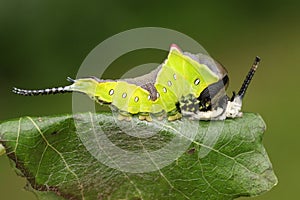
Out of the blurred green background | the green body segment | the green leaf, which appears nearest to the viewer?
the green leaf

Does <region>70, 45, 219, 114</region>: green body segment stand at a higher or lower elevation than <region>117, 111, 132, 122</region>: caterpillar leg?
higher

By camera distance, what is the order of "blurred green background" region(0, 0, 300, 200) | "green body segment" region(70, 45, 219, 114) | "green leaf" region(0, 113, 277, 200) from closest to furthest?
"green leaf" region(0, 113, 277, 200), "green body segment" region(70, 45, 219, 114), "blurred green background" region(0, 0, 300, 200)

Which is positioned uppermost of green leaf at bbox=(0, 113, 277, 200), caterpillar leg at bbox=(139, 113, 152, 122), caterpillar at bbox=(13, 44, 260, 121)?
caterpillar at bbox=(13, 44, 260, 121)

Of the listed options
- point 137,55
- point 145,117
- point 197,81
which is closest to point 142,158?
point 145,117

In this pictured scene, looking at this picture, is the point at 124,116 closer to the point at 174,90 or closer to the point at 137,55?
the point at 174,90

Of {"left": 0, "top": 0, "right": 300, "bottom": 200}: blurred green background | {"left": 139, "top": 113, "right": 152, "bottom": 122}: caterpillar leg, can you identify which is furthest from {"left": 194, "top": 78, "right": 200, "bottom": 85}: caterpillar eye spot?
{"left": 0, "top": 0, "right": 300, "bottom": 200}: blurred green background

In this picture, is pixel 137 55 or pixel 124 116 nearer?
pixel 124 116

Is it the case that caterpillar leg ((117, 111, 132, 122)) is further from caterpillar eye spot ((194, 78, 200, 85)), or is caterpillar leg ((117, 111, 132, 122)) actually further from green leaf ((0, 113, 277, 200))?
caterpillar eye spot ((194, 78, 200, 85))

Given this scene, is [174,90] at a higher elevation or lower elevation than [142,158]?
higher
